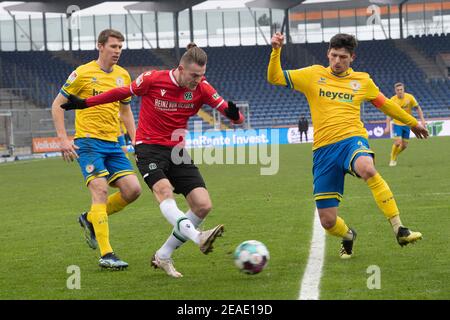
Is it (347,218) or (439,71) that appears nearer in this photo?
(347,218)

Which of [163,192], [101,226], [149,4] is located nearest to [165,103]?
[163,192]

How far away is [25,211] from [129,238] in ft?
16.1

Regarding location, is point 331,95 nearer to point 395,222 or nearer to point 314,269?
point 395,222

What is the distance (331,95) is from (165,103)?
172cm

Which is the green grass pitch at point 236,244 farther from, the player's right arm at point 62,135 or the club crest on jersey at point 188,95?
the club crest on jersey at point 188,95

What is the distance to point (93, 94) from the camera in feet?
29.4

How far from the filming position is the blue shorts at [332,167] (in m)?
8.30

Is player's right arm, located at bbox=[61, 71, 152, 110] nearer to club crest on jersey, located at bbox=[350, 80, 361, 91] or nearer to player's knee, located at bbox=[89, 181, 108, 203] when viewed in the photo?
player's knee, located at bbox=[89, 181, 108, 203]

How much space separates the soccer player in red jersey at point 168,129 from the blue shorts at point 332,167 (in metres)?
1.18

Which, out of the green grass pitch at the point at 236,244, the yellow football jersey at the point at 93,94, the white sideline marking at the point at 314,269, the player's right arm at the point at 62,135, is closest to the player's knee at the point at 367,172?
the green grass pitch at the point at 236,244

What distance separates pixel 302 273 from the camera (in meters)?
7.34
